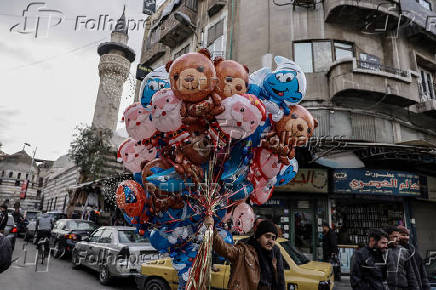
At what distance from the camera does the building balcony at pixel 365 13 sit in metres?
11.4

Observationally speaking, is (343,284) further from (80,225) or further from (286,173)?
(80,225)

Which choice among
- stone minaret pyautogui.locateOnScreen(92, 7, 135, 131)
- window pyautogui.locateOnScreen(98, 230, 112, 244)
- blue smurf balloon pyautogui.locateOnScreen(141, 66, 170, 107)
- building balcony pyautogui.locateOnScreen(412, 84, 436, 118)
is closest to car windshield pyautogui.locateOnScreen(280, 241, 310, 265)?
blue smurf balloon pyautogui.locateOnScreen(141, 66, 170, 107)

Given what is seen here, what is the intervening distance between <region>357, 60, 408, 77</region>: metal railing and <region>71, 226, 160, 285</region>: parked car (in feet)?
33.5

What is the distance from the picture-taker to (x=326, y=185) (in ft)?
35.7

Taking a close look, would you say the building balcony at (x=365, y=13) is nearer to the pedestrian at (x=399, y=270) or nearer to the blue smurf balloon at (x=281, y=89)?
the blue smurf balloon at (x=281, y=89)

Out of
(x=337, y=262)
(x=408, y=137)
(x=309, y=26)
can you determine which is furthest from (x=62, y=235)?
(x=408, y=137)

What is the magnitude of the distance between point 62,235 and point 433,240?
1531cm

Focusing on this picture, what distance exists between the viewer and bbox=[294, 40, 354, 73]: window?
11.8m

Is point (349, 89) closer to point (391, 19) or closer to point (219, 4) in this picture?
point (391, 19)

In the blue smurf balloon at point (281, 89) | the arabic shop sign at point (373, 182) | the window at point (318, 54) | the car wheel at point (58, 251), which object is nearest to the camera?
the blue smurf balloon at point (281, 89)

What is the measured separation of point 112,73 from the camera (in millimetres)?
32844

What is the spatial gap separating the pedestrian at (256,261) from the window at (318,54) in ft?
33.0

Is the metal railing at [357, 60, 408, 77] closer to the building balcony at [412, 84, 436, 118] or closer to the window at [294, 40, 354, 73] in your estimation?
the window at [294, 40, 354, 73]

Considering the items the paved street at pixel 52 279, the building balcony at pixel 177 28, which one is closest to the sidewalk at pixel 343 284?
the paved street at pixel 52 279
